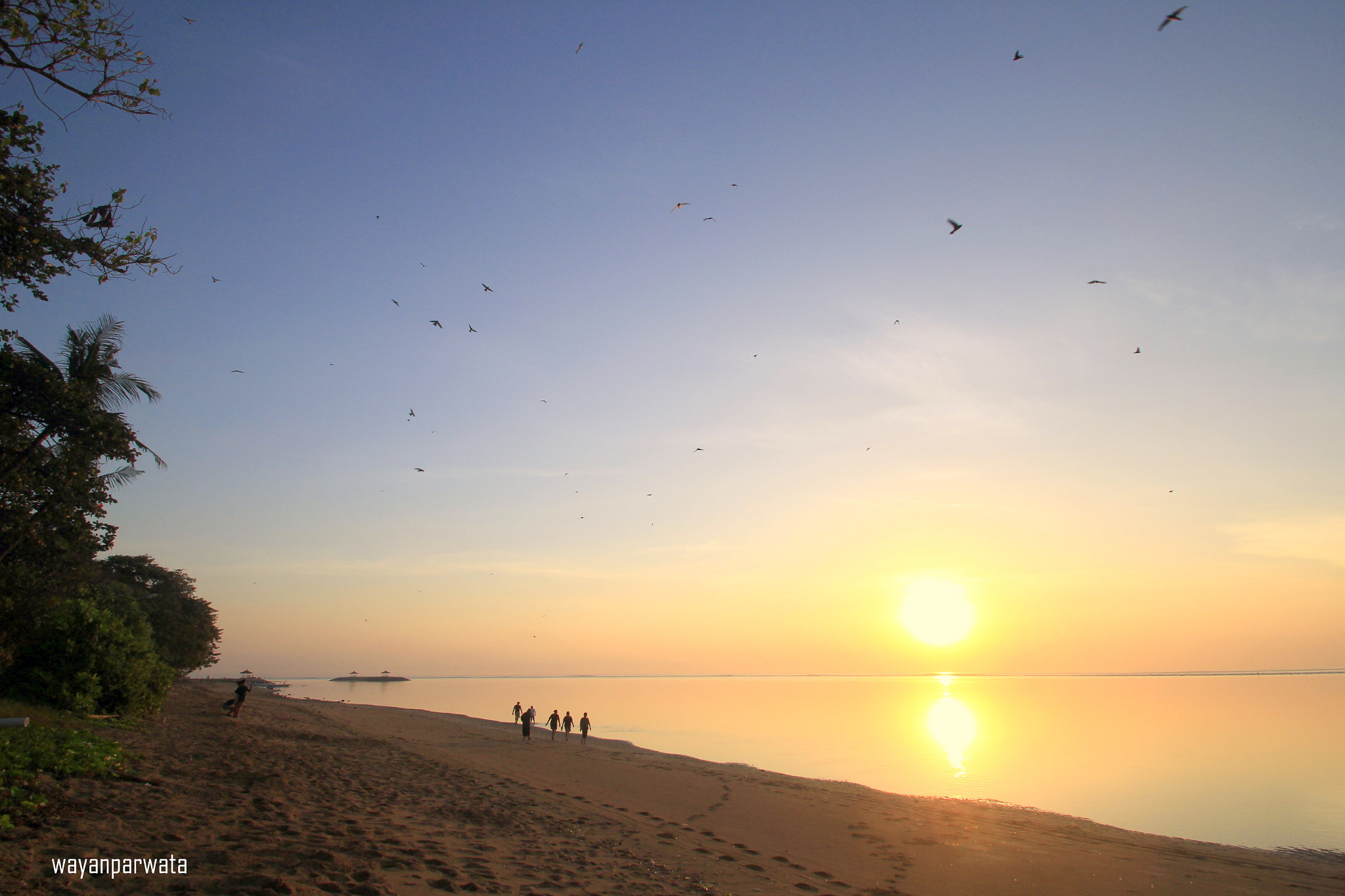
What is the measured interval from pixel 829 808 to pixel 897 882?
815 cm

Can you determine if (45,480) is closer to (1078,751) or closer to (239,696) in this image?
(239,696)

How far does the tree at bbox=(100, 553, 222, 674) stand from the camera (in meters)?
42.1

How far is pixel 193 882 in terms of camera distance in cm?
721

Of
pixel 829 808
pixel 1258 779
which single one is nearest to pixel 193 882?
pixel 829 808

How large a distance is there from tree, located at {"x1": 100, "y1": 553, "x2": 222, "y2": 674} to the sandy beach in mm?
19059

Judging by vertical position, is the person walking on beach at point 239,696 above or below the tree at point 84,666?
below

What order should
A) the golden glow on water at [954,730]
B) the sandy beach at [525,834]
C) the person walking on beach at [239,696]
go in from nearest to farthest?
the sandy beach at [525,834], the person walking on beach at [239,696], the golden glow on water at [954,730]

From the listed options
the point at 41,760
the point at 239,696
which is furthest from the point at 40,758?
the point at 239,696

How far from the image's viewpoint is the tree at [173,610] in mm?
42125

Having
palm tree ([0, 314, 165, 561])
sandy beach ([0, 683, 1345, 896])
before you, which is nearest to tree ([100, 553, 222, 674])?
sandy beach ([0, 683, 1345, 896])

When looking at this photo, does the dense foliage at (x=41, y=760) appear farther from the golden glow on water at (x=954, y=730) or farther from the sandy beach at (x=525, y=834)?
the golden glow on water at (x=954, y=730)

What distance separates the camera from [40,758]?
9.84 m

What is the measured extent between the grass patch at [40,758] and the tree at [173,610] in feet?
108

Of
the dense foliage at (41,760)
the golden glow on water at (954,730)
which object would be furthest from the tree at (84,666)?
the golden glow on water at (954,730)
